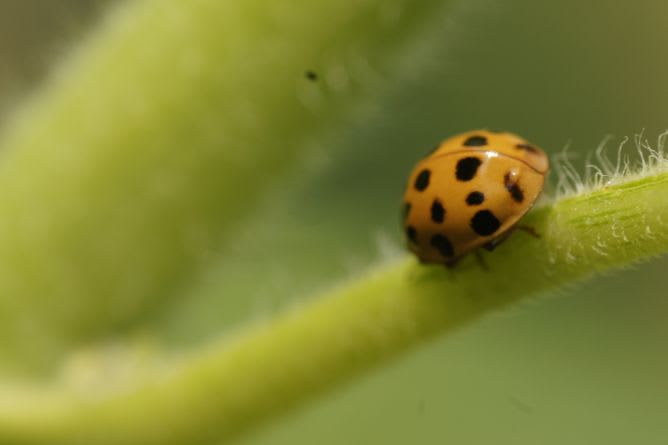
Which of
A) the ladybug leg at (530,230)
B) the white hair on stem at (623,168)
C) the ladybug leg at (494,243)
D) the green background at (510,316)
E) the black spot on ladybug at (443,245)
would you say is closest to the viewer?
the white hair on stem at (623,168)

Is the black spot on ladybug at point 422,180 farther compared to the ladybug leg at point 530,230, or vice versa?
the black spot on ladybug at point 422,180

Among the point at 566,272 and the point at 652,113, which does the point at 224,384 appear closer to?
the point at 566,272

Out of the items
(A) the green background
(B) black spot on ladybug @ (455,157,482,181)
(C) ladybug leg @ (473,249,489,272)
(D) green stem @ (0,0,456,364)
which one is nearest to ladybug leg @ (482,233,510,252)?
(C) ladybug leg @ (473,249,489,272)

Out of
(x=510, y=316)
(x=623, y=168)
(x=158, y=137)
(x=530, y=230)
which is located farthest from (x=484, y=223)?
(x=510, y=316)

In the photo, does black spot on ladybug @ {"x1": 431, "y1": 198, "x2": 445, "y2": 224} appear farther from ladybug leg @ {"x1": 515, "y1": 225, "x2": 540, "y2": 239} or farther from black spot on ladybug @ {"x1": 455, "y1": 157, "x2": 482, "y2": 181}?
ladybug leg @ {"x1": 515, "y1": 225, "x2": 540, "y2": 239}

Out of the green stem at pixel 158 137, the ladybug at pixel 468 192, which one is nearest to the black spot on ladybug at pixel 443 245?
the ladybug at pixel 468 192

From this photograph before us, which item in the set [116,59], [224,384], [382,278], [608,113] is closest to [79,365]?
[224,384]

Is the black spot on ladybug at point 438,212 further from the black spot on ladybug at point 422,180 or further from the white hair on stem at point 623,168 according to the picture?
the white hair on stem at point 623,168
